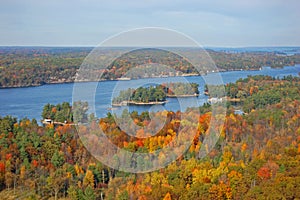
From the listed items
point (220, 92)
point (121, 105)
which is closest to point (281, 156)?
point (121, 105)

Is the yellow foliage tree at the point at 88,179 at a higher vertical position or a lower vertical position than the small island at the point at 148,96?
lower

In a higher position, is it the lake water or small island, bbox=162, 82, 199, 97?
small island, bbox=162, 82, 199, 97

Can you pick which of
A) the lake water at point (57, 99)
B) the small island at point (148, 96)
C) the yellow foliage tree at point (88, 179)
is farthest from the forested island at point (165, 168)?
the small island at point (148, 96)

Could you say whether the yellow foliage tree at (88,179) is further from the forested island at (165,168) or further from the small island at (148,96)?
the small island at (148,96)

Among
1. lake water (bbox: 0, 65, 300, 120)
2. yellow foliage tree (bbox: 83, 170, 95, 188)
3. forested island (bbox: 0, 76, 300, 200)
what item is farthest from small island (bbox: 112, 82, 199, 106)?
yellow foliage tree (bbox: 83, 170, 95, 188)

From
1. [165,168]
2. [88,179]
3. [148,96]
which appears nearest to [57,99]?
[148,96]

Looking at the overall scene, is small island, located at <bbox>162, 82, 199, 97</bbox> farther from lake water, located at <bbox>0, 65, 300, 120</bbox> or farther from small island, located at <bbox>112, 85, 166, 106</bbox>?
small island, located at <bbox>112, 85, 166, 106</bbox>

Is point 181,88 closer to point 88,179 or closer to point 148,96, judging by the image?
point 148,96

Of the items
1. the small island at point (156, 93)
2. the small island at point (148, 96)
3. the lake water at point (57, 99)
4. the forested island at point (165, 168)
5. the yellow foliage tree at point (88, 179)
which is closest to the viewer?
the forested island at point (165, 168)

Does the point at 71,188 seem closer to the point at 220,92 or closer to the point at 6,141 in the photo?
the point at 6,141
